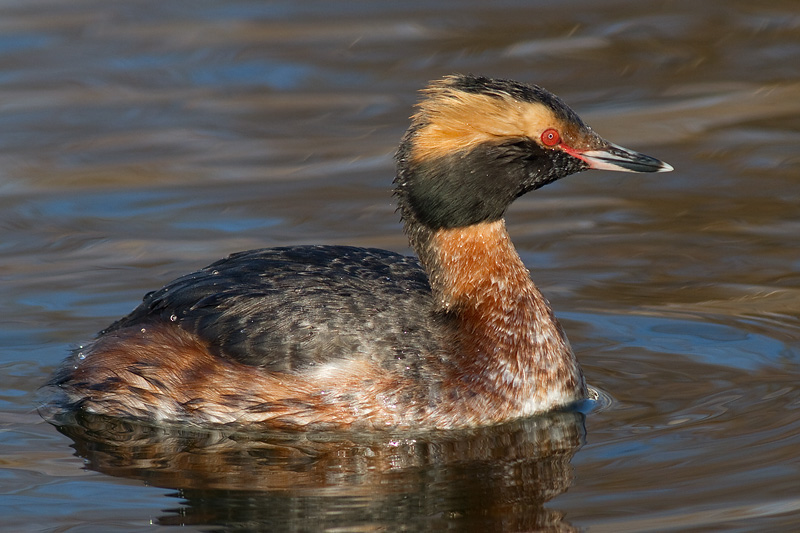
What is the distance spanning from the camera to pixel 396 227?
1080 centimetres

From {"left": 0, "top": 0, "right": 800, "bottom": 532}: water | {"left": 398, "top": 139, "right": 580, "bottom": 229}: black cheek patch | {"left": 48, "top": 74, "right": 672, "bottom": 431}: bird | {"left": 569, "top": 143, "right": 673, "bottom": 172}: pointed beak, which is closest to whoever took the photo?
{"left": 0, "top": 0, "right": 800, "bottom": 532}: water

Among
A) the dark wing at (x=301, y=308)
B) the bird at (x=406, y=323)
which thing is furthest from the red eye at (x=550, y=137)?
the dark wing at (x=301, y=308)

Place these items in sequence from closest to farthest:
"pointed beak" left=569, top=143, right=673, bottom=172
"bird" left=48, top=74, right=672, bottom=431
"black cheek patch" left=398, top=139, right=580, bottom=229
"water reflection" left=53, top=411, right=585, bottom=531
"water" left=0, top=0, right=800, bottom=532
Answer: "water reflection" left=53, top=411, right=585, bottom=531 < "water" left=0, top=0, right=800, bottom=532 < "bird" left=48, top=74, right=672, bottom=431 < "black cheek patch" left=398, top=139, right=580, bottom=229 < "pointed beak" left=569, top=143, right=673, bottom=172

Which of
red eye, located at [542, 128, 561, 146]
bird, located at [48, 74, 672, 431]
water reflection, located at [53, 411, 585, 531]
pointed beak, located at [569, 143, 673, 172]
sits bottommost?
water reflection, located at [53, 411, 585, 531]

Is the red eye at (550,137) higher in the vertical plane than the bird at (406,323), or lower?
higher

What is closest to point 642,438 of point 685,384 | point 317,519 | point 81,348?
point 685,384

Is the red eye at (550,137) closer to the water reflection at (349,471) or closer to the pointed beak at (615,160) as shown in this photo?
the pointed beak at (615,160)

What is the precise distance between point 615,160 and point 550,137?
0.41 metres

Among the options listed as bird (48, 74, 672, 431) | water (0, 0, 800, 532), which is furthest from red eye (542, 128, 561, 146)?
water (0, 0, 800, 532)

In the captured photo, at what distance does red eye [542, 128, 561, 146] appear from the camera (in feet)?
25.6

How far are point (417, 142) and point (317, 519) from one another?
231 cm

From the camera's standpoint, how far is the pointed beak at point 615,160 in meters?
7.90

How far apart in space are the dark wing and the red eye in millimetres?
1101

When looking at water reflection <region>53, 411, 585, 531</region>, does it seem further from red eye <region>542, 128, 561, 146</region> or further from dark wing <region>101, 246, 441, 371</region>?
red eye <region>542, 128, 561, 146</region>
